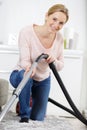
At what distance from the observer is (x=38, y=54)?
91.5 inches

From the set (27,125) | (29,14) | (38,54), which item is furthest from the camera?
(29,14)

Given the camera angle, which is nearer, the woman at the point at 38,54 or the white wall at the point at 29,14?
the woman at the point at 38,54

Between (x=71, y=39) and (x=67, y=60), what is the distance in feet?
0.89

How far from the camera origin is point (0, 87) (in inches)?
106

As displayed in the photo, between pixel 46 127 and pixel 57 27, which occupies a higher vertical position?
pixel 57 27

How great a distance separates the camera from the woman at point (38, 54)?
2236 mm

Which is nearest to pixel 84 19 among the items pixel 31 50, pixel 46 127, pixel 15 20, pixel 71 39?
pixel 71 39

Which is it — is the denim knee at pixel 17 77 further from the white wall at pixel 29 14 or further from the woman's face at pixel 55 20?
the white wall at pixel 29 14

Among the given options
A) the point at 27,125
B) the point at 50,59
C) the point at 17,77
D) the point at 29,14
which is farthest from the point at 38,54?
the point at 29,14

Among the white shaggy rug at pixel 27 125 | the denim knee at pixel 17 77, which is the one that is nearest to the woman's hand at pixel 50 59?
the denim knee at pixel 17 77

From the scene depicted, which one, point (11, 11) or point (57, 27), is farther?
point (11, 11)

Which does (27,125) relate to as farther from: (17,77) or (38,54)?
(38,54)

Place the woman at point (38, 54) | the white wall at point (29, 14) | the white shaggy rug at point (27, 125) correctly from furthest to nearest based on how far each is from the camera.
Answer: the white wall at point (29, 14)
the woman at point (38, 54)
the white shaggy rug at point (27, 125)

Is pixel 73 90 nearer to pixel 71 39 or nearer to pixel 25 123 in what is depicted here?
pixel 71 39
